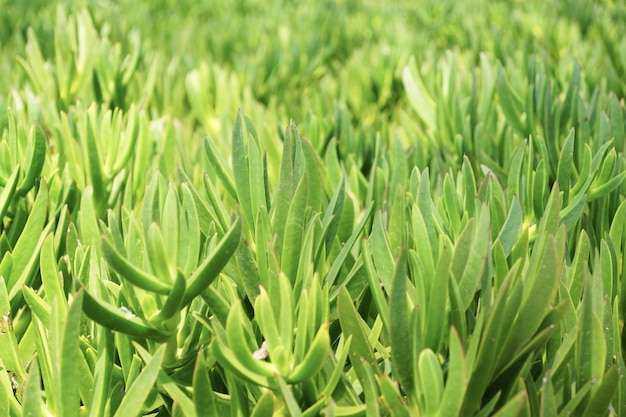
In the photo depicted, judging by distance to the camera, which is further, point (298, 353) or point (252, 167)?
point (252, 167)

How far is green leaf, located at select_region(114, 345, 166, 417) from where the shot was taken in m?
0.53

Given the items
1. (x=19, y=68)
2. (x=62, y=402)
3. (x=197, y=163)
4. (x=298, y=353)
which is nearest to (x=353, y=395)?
(x=298, y=353)

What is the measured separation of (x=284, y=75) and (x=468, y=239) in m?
1.36

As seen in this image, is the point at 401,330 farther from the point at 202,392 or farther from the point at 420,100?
the point at 420,100

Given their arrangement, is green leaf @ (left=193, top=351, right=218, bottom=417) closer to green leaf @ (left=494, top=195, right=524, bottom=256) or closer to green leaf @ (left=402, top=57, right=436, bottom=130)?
green leaf @ (left=494, top=195, right=524, bottom=256)

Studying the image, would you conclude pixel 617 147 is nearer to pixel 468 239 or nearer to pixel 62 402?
pixel 468 239

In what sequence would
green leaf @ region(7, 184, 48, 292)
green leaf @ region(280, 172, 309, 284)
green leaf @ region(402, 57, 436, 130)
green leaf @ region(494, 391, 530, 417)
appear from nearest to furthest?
green leaf @ region(494, 391, 530, 417) < green leaf @ region(280, 172, 309, 284) < green leaf @ region(7, 184, 48, 292) < green leaf @ region(402, 57, 436, 130)

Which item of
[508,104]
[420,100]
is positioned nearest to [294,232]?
[508,104]

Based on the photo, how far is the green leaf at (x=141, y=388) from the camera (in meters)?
0.53

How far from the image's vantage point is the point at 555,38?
2.15m

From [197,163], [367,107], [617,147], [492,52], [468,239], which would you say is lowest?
[468,239]

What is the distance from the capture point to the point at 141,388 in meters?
0.54

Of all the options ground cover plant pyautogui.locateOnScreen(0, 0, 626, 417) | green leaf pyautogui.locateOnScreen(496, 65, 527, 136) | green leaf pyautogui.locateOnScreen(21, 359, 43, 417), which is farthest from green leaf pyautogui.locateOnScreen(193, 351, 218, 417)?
green leaf pyautogui.locateOnScreen(496, 65, 527, 136)

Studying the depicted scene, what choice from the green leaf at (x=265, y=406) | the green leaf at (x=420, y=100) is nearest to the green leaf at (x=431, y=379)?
the green leaf at (x=265, y=406)
